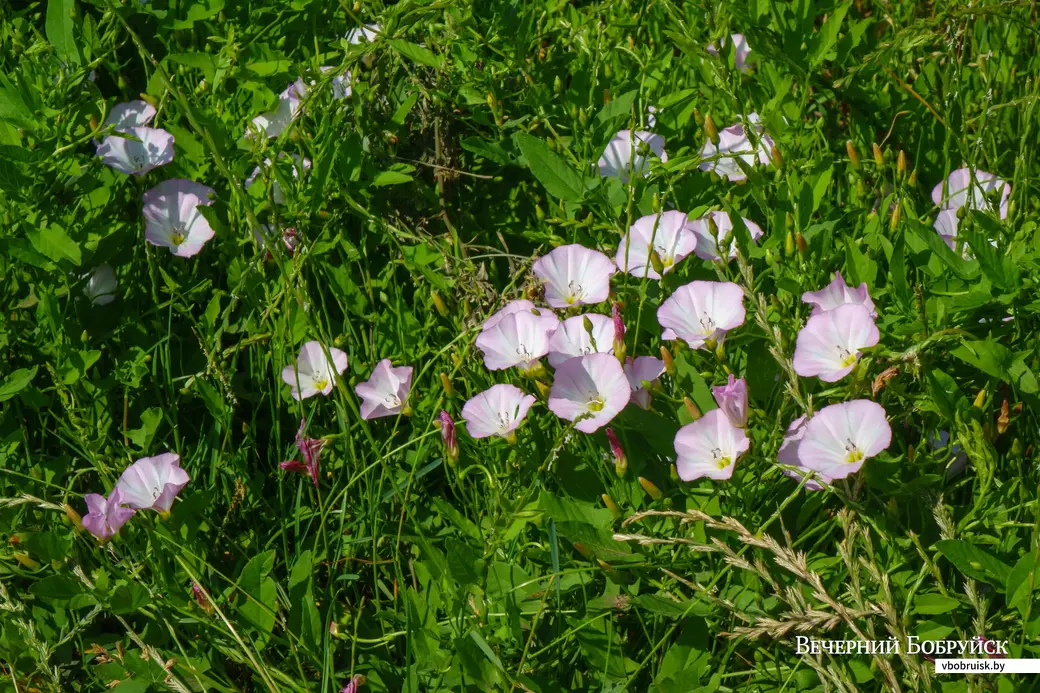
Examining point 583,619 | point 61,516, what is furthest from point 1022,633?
point 61,516

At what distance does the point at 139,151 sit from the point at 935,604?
173 centimetres

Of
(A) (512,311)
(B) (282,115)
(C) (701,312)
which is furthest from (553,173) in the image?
(B) (282,115)

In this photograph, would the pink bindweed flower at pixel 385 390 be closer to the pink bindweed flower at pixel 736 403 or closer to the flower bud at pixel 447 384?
the flower bud at pixel 447 384

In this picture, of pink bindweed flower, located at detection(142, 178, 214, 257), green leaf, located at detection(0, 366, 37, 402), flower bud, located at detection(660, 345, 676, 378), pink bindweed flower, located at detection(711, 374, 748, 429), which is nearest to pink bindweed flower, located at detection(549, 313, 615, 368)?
flower bud, located at detection(660, 345, 676, 378)

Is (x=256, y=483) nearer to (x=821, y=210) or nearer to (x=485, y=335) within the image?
(x=485, y=335)

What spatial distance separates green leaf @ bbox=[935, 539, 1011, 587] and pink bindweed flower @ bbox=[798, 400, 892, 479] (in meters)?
0.16

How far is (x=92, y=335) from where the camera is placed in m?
2.02

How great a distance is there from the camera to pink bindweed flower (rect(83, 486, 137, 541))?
5.27 feet

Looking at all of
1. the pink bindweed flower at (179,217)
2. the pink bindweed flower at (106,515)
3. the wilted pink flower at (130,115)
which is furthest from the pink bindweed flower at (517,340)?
the wilted pink flower at (130,115)

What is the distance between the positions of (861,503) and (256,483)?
107 cm

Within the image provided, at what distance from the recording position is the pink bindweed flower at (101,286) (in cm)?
204

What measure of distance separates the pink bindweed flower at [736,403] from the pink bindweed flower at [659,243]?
303 mm

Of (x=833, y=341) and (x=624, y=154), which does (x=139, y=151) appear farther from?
(x=833, y=341)

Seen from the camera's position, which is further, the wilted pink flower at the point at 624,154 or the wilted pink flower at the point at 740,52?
the wilted pink flower at the point at 740,52
